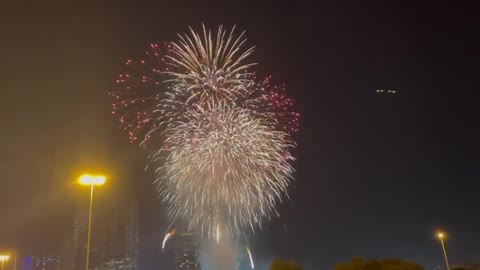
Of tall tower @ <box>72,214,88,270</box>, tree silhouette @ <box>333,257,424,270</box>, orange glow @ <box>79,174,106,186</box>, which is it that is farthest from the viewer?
tall tower @ <box>72,214,88,270</box>

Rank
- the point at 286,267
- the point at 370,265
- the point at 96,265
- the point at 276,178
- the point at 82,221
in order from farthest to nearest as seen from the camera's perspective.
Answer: the point at 96,265 < the point at 82,221 < the point at 276,178 < the point at 286,267 < the point at 370,265

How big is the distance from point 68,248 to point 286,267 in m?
110

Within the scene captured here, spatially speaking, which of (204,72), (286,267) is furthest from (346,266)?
(204,72)

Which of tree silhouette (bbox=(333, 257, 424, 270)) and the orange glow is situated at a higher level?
the orange glow

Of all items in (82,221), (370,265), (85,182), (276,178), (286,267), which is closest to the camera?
(370,265)

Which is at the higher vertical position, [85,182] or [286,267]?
[85,182]

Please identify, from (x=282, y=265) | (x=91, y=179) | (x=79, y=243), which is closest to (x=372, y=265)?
(x=282, y=265)

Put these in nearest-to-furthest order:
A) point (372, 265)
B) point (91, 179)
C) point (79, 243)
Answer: point (372, 265), point (91, 179), point (79, 243)

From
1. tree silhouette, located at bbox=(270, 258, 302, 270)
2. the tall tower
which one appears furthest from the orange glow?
the tall tower

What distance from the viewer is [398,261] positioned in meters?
21.4

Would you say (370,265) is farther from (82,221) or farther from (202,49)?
(82,221)

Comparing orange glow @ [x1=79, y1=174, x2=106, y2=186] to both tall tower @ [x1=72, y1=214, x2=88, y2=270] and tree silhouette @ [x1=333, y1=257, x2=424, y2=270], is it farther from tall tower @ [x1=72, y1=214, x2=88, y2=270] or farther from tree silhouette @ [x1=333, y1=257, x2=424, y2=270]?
tall tower @ [x1=72, y1=214, x2=88, y2=270]

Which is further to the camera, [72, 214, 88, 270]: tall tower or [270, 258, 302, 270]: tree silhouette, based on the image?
[72, 214, 88, 270]: tall tower

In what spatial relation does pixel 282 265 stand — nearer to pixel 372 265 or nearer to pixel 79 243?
pixel 372 265
